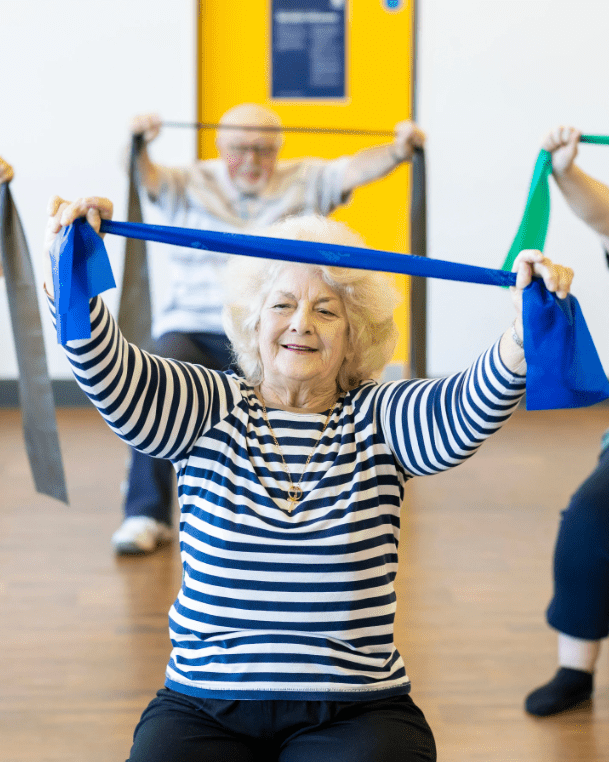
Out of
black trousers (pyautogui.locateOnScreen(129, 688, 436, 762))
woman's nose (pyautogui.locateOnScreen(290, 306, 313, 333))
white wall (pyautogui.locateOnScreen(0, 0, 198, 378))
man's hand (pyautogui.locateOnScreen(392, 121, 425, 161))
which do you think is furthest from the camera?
white wall (pyautogui.locateOnScreen(0, 0, 198, 378))

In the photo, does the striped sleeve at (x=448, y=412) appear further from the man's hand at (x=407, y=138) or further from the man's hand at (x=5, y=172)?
the man's hand at (x=407, y=138)

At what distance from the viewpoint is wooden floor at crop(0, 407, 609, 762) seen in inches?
86.6

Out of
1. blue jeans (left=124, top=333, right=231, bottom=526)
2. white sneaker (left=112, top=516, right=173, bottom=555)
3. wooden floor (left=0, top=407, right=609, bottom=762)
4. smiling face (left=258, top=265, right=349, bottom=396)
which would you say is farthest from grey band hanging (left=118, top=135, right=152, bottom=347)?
smiling face (left=258, top=265, right=349, bottom=396)

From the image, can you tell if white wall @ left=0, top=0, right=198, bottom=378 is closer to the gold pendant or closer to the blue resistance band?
the blue resistance band

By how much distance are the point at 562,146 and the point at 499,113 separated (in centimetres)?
298

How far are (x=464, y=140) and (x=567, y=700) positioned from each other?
366 cm

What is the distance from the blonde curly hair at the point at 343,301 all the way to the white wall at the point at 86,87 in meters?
3.42

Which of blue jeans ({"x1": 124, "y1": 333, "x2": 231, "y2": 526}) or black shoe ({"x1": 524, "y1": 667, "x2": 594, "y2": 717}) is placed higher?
blue jeans ({"x1": 124, "y1": 333, "x2": 231, "y2": 526})

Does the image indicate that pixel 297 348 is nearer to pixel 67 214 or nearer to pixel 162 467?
pixel 67 214

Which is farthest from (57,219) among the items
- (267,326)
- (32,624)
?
A: (32,624)

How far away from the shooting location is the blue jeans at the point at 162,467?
329 centimetres

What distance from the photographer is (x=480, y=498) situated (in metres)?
3.89

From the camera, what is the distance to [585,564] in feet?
7.38

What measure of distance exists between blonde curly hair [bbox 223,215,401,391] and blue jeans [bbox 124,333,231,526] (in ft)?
4.96
